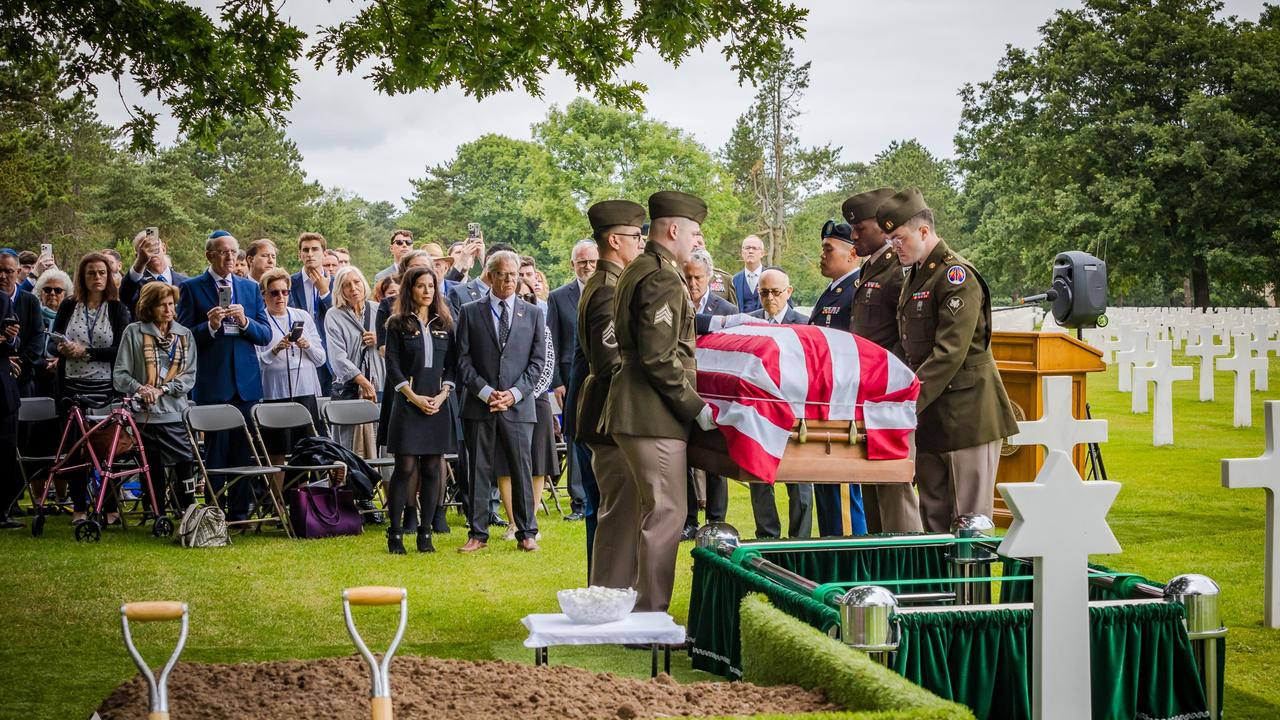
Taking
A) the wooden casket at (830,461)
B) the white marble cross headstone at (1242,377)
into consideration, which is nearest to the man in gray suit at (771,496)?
the wooden casket at (830,461)

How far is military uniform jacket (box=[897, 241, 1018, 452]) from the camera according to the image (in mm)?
6570

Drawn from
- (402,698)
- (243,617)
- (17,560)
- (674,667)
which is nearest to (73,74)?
(17,560)

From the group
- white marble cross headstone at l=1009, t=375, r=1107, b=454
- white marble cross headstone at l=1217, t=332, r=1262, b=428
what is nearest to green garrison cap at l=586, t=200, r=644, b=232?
white marble cross headstone at l=1009, t=375, r=1107, b=454

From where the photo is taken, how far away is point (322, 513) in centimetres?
1034

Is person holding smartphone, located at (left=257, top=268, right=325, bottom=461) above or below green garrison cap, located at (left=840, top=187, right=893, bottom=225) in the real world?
below

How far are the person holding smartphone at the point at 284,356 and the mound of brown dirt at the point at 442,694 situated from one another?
671cm

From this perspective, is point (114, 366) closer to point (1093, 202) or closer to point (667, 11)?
point (667, 11)

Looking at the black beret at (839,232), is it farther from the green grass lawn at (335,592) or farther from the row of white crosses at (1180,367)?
the row of white crosses at (1180,367)

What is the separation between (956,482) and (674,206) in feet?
6.80

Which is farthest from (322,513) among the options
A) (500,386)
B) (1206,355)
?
(1206,355)

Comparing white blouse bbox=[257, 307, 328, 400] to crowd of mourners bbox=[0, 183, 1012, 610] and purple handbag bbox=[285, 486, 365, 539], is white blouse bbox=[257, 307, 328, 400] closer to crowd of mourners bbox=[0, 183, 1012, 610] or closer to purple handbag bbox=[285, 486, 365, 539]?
crowd of mourners bbox=[0, 183, 1012, 610]

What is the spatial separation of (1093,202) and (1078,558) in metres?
48.2

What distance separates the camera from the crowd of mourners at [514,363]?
6.32m

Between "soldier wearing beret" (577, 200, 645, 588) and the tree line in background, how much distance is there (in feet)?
95.7
